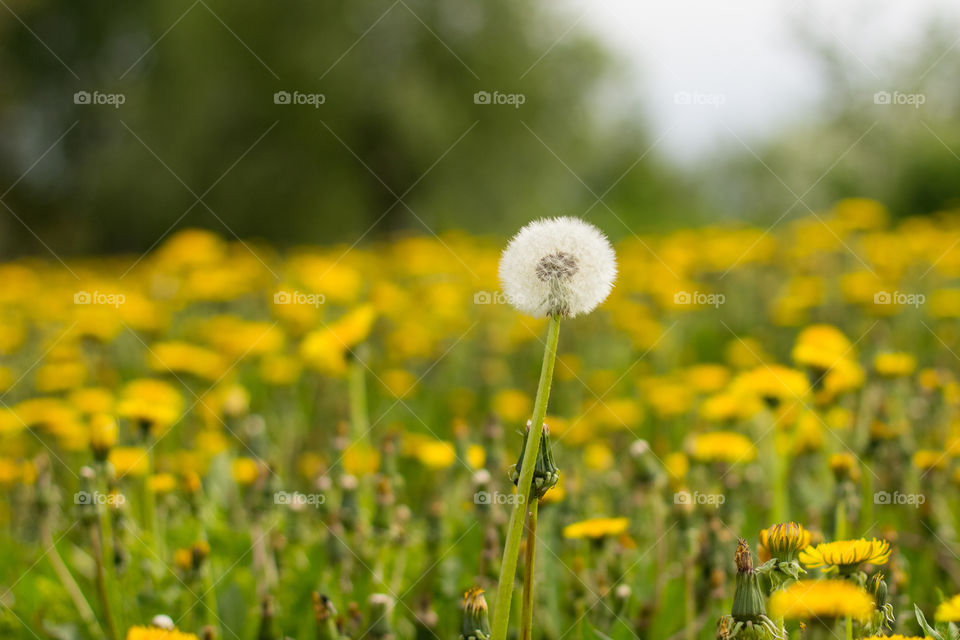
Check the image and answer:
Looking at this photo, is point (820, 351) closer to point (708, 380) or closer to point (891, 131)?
point (708, 380)

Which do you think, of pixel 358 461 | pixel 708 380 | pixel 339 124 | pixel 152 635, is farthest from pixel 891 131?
pixel 152 635

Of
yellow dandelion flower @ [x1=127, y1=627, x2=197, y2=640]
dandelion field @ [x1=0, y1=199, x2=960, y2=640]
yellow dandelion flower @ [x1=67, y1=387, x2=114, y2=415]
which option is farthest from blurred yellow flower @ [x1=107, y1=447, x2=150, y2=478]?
yellow dandelion flower @ [x1=127, y1=627, x2=197, y2=640]

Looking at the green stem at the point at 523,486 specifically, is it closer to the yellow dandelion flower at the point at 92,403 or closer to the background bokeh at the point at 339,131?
the yellow dandelion flower at the point at 92,403

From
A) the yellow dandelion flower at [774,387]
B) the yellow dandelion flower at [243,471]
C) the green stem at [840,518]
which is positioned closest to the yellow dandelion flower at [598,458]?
the yellow dandelion flower at [774,387]

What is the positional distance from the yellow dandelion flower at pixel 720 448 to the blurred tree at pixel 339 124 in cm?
1059

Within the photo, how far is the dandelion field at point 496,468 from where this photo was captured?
1.58 m

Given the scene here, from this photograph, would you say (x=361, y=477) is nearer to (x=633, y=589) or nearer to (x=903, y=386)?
(x=633, y=589)

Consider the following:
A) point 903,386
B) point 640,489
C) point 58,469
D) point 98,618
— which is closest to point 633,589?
point 640,489

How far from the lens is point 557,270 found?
3.46 ft

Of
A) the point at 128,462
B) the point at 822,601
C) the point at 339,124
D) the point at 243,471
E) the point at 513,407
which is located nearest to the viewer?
the point at 822,601

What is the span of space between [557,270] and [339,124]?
13.2 metres

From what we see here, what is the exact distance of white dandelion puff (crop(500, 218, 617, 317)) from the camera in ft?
3.43

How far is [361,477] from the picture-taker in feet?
8.34

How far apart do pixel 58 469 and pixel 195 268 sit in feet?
6.73
